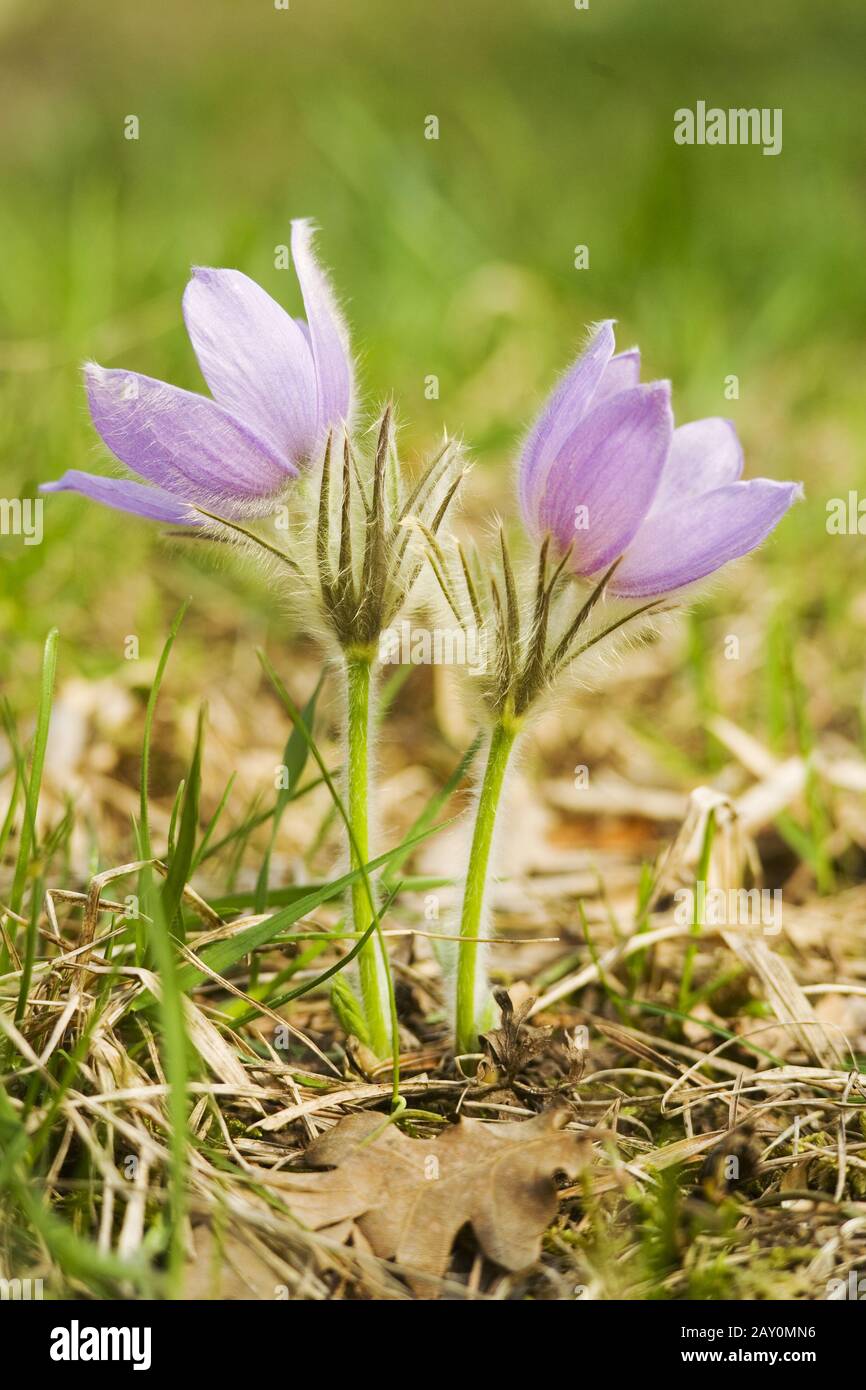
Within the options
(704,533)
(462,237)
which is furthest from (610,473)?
(462,237)

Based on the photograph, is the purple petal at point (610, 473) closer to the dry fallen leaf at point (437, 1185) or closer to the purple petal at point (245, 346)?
the purple petal at point (245, 346)

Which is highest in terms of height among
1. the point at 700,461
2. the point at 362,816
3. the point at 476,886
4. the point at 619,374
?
the point at 619,374

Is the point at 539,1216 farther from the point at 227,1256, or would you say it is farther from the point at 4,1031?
the point at 4,1031

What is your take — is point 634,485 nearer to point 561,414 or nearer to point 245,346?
point 561,414

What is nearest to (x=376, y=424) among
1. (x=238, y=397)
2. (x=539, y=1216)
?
(x=238, y=397)

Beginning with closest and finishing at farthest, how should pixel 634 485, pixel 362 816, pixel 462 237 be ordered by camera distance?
pixel 634 485
pixel 362 816
pixel 462 237

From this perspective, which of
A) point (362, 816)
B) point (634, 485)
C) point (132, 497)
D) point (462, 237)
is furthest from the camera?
point (462, 237)

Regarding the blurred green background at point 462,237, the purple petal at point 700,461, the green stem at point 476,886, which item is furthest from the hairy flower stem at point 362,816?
the purple petal at point 700,461
